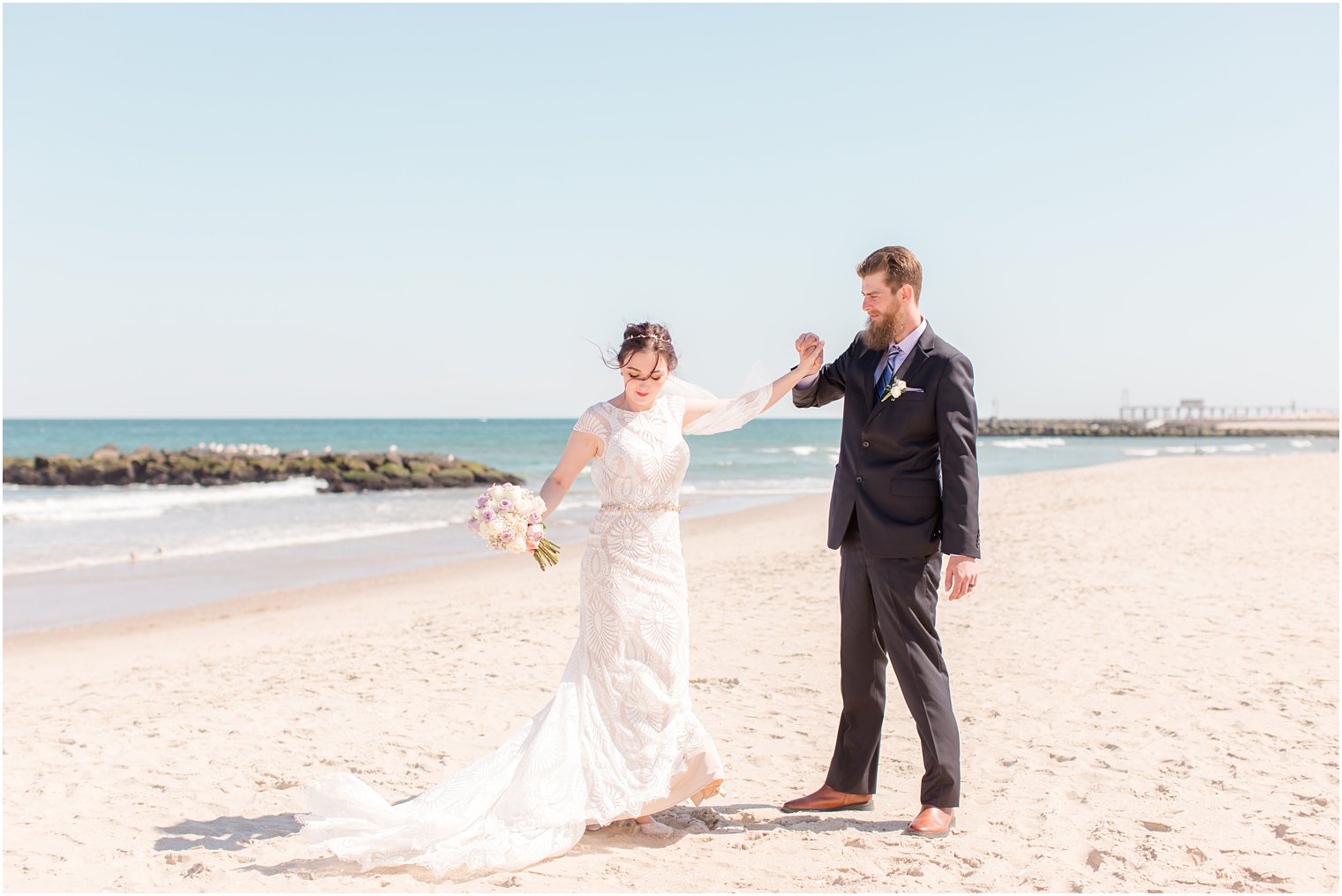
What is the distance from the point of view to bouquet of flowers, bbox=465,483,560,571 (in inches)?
159

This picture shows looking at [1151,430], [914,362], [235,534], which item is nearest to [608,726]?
[914,362]

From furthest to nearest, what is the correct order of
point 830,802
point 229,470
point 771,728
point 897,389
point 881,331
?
1. point 229,470
2. point 771,728
3. point 830,802
4. point 881,331
5. point 897,389

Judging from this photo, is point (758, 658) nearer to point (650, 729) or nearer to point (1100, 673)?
point (1100, 673)

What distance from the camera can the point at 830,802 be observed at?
4.32m

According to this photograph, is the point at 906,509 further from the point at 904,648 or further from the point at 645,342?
the point at 645,342

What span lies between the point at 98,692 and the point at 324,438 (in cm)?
7590

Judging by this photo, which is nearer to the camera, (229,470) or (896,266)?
(896,266)

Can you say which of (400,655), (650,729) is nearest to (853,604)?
(650,729)

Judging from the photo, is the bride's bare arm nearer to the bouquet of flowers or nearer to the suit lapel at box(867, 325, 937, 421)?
the bouquet of flowers

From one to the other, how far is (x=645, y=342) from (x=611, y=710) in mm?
1481

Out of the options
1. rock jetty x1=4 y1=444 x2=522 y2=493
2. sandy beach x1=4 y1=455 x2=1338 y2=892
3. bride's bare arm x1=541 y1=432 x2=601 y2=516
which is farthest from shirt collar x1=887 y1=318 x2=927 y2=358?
→ rock jetty x1=4 y1=444 x2=522 y2=493

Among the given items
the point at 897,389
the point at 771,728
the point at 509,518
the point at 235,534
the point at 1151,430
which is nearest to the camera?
the point at 897,389

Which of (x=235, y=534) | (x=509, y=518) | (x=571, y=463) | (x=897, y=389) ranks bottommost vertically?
(x=235, y=534)

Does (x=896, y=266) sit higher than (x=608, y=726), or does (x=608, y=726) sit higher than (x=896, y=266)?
(x=896, y=266)
